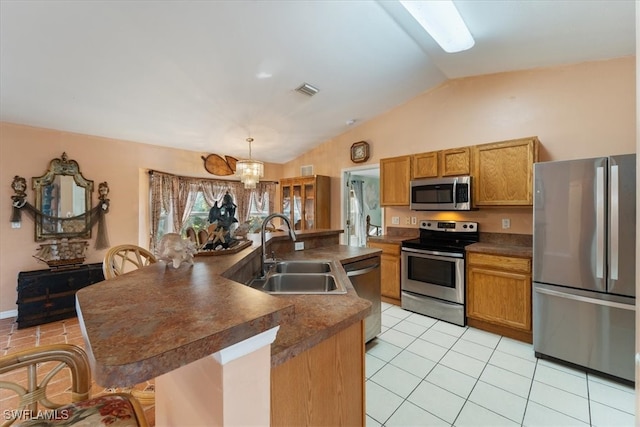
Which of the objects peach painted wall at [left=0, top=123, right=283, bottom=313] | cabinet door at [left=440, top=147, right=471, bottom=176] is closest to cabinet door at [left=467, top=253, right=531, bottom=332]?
cabinet door at [left=440, top=147, right=471, bottom=176]

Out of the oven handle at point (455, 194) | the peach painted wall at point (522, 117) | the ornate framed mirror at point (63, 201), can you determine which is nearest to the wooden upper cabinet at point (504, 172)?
the oven handle at point (455, 194)

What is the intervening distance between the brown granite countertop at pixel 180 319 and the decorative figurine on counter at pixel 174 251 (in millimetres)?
66

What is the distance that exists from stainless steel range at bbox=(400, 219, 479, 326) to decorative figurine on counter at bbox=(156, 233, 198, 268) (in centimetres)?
273

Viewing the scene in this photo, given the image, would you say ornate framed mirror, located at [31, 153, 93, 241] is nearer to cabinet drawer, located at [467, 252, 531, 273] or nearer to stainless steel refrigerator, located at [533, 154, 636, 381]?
cabinet drawer, located at [467, 252, 531, 273]

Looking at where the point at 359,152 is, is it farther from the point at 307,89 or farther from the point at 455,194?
the point at 455,194

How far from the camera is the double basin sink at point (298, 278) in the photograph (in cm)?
186

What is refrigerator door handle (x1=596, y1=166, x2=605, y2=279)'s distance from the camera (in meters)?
2.11

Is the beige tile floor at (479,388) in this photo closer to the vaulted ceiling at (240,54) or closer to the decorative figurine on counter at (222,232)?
the decorative figurine on counter at (222,232)

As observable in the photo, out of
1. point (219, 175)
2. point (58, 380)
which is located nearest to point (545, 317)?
point (58, 380)

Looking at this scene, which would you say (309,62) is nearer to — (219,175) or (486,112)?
(486,112)

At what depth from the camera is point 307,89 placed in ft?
10.6

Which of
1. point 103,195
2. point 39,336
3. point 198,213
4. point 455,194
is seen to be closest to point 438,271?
point 455,194

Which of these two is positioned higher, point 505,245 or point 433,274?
point 505,245

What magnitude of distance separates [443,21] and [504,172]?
1799 mm
